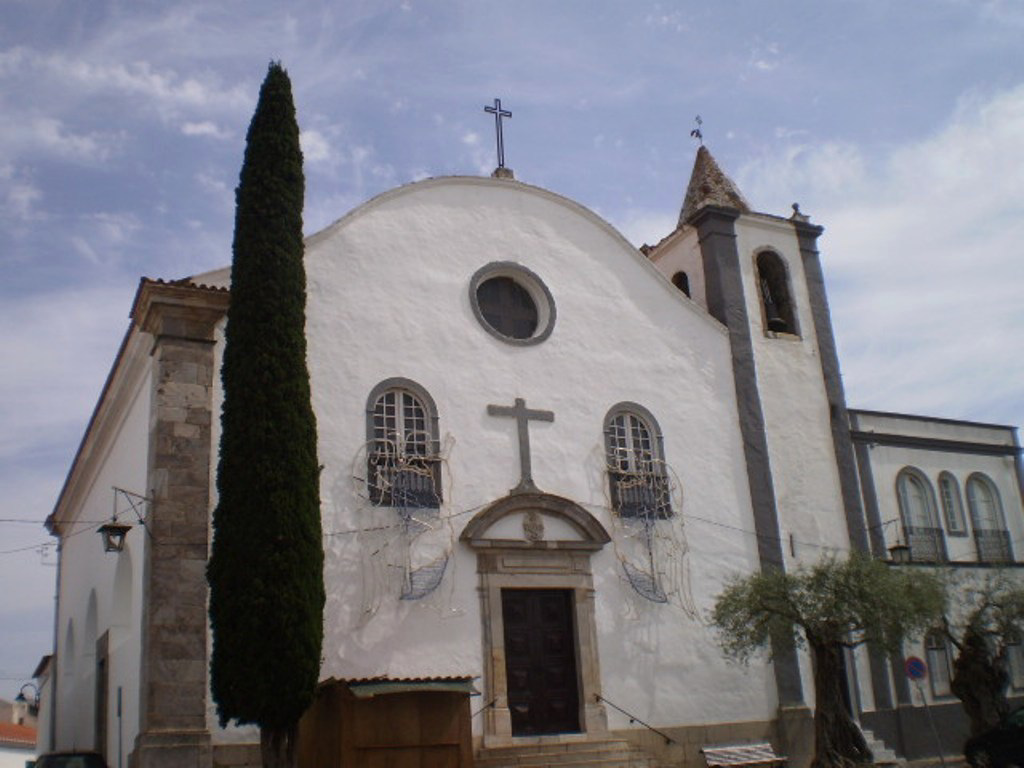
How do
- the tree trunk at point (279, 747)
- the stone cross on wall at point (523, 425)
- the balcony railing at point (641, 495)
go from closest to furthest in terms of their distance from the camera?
the tree trunk at point (279, 747), the stone cross on wall at point (523, 425), the balcony railing at point (641, 495)

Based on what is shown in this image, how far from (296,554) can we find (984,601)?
11021 mm

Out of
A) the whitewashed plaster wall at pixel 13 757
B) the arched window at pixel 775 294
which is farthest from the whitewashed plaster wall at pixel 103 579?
the whitewashed plaster wall at pixel 13 757

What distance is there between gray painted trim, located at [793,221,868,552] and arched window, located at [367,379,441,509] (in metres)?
7.69

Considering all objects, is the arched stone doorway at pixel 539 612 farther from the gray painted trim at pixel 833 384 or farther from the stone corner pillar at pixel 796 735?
the gray painted trim at pixel 833 384

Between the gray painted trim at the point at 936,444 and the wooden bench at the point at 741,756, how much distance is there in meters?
6.38

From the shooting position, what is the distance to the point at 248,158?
1445 cm

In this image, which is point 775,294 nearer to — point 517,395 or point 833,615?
point 517,395

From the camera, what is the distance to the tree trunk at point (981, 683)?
1656cm

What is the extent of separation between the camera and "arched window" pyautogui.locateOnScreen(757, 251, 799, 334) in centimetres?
1977

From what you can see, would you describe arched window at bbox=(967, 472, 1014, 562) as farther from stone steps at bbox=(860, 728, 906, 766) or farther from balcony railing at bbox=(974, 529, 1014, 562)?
stone steps at bbox=(860, 728, 906, 766)

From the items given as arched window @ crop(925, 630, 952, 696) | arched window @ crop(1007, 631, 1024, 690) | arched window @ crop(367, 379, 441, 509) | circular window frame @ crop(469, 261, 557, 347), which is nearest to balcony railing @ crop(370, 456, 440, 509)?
arched window @ crop(367, 379, 441, 509)

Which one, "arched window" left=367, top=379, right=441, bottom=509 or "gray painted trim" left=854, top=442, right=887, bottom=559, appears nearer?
"arched window" left=367, top=379, right=441, bottom=509

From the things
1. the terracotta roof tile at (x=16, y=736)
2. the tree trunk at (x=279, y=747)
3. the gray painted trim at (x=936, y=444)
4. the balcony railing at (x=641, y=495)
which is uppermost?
the gray painted trim at (x=936, y=444)

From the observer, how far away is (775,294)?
2039 centimetres
